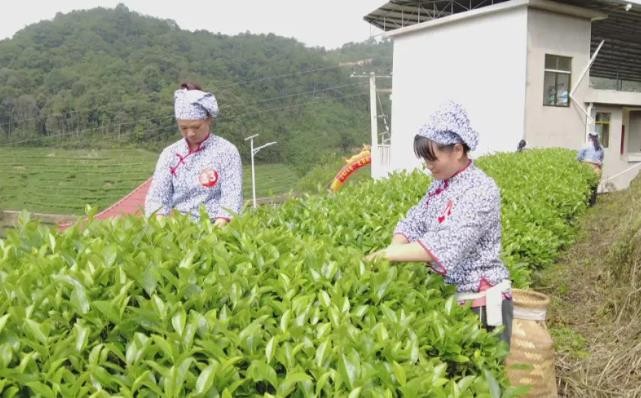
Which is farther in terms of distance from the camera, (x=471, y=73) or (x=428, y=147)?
(x=471, y=73)

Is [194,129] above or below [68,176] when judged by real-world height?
above

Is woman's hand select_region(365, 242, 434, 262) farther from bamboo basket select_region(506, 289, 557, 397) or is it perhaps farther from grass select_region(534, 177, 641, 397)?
grass select_region(534, 177, 641, 397)

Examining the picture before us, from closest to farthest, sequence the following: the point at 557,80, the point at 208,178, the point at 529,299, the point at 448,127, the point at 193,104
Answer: the point at 448,127 → the point at 529,299 → the point at 193,104 → the point at 208,178 → the point at 557,80

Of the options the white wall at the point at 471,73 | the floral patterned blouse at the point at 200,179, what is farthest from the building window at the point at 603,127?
the floral patterned blouse at the point at 200,179

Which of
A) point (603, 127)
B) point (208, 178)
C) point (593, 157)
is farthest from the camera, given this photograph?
point (603, 127)

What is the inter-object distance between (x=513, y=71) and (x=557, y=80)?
166 centimetres

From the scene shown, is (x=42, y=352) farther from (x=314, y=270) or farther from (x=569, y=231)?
(x=569, y=231)

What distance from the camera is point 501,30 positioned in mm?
16656

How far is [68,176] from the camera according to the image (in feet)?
146

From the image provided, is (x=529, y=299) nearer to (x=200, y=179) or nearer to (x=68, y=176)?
(x=200, y=179)

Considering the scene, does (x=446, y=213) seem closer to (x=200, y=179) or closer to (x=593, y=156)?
(x=200, y=179)

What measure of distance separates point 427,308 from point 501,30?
15651 mm

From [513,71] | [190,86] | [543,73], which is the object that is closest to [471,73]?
[513,71]

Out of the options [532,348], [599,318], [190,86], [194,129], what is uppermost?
[190,86]
